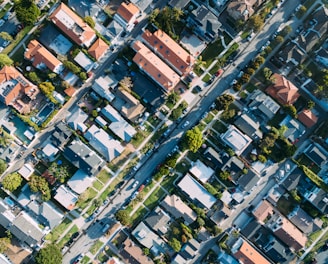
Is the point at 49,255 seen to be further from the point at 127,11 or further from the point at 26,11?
the point at 127,11

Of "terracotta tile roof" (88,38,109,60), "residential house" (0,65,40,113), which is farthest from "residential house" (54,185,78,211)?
"terracotta tile roof" (88,38,109,60)

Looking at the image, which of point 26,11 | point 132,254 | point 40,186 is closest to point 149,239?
point 132,254

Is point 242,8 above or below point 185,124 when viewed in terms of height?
above

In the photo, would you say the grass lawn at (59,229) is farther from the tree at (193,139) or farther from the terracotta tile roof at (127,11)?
the terracotta tile roof at (127,11)

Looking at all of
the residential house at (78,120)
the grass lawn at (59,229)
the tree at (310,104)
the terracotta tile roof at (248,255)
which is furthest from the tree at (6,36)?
the terracotta tile roof at (248,255)

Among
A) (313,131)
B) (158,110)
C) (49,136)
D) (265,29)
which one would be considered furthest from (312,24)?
(49,136)

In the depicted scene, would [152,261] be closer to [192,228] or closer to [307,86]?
[192,228]

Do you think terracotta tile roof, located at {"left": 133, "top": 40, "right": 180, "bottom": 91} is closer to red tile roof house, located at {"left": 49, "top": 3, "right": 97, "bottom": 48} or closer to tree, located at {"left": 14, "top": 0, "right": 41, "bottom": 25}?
red tile roof house, located at {"left": 49, "top": 3, "right": 97, "bottom": 48}
